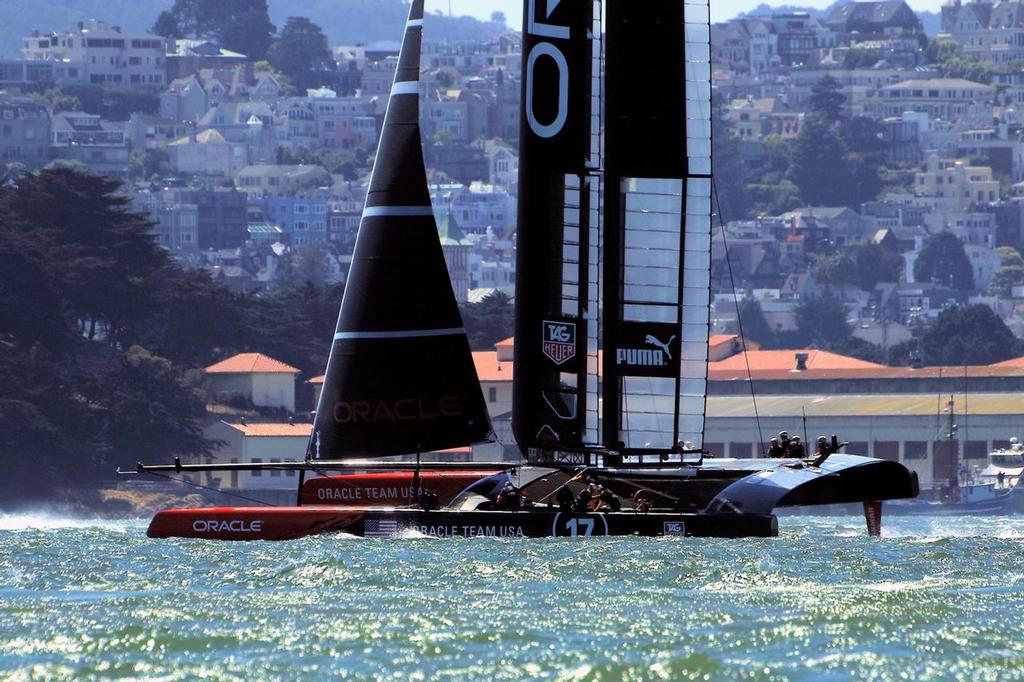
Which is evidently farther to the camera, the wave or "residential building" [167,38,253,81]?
"residential building" [167,38,253,81]

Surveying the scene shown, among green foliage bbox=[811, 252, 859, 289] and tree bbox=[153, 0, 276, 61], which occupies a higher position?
tree bbox=[153, 0, 276, 61]

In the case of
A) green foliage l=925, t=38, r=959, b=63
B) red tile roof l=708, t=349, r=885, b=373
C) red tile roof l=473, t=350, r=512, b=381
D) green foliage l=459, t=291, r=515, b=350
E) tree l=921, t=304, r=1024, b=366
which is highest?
green foliage l=925, t=38, r=959, b=63

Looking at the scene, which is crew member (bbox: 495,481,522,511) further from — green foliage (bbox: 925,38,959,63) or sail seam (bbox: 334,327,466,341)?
green foliage (bbox: 925,38,959,63)

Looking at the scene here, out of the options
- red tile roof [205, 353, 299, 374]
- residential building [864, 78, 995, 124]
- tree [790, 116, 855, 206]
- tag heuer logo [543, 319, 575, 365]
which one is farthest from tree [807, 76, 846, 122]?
tag heuer logo [543, 319, 575, 365]

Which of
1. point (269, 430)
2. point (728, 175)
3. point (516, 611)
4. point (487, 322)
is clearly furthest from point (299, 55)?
point (516, 611)

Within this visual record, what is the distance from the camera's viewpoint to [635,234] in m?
20.0

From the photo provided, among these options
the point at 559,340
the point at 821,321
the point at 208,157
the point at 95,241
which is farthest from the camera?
the point at 208,157

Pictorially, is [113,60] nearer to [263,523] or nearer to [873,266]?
[873,266]

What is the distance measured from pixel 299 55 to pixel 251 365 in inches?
5130

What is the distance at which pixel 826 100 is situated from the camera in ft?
542

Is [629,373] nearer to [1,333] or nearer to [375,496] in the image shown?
[375,496]

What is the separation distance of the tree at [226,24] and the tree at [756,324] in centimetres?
8351

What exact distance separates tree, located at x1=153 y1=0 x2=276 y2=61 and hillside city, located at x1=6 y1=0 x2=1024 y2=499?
0.51 feet

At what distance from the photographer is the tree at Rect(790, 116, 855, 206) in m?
154
